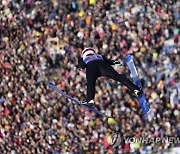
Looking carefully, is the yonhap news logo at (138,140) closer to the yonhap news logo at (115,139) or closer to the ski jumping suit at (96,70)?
the yonhap news logo at (115,139)

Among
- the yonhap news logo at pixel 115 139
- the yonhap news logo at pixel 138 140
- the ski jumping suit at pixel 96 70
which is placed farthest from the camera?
the yonhap news logo at pixel 115 139

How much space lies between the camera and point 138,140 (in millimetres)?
13094

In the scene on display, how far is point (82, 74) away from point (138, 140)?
2.95m

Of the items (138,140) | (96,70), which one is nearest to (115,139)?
(138,140)

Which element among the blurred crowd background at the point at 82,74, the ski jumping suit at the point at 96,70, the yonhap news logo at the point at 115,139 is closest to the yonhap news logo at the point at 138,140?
the yonhap news logo at the point at 115,139

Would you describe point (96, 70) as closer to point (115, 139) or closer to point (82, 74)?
point (115, 139)

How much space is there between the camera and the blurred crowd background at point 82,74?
13.2 m

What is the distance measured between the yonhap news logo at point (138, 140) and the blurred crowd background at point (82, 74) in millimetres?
108

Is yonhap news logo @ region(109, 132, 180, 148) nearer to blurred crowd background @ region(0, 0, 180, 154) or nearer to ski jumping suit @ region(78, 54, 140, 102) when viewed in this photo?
blurred crowd background @ region(0, 0, 180, 154)

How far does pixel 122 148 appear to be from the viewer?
13148 mm

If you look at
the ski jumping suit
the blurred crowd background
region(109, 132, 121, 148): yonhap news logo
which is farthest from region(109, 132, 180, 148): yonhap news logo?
the ski jumping suit

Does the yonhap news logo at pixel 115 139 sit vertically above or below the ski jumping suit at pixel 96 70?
below

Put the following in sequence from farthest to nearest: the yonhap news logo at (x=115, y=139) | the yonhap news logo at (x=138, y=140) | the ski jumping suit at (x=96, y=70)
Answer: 1. the yonhap news logo at (x=115, y=139)
2. the yonhap news logo at (x=138, y=140)
3. the ski jumping suit at (x=96, y=70)

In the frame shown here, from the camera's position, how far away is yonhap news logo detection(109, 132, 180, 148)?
42.1ft
